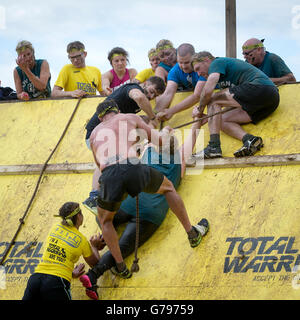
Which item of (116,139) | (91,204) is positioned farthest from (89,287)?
(116,139)

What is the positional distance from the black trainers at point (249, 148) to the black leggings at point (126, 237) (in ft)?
4.49

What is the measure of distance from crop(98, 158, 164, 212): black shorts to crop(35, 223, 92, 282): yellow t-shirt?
1.54ft

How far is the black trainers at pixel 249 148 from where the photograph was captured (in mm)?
6227

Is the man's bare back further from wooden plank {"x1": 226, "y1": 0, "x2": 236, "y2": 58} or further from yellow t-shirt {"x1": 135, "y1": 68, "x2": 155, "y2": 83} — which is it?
wooden plank {"x1": 226, "y1": 0, "x2": 236, "y2": 58}

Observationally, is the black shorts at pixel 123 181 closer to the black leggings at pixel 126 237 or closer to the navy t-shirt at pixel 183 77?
the black leggings at pixel 126 237

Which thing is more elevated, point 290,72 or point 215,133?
point 290,72

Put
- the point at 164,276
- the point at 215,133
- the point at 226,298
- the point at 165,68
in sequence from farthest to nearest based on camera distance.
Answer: the point at 165,68, the point at 215,133, the point at 164,276, the point at 226,298

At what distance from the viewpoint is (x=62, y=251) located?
5227 millimetres

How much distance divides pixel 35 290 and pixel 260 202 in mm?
2562

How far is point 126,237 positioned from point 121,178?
84 cm

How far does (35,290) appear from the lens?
200 inches

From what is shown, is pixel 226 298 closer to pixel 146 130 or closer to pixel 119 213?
pixel 119 213
